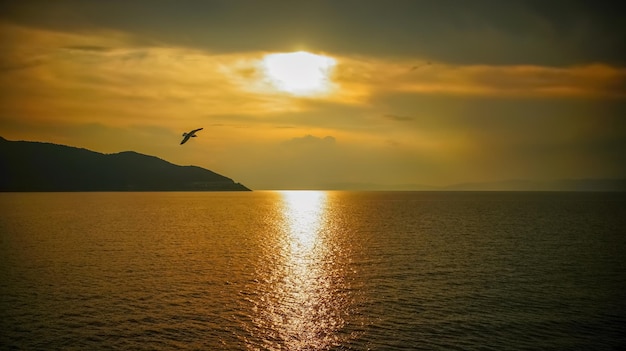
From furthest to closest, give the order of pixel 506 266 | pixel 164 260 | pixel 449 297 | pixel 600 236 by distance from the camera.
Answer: pixel 600 236
pixel 164 260
pixel 506 266
pixel 449 297

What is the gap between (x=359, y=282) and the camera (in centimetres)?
7544

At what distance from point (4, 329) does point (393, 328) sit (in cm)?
4173

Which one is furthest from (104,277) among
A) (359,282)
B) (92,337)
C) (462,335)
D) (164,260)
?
(462,335)

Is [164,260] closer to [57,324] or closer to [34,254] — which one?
[34,254]

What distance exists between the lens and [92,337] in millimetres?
48625

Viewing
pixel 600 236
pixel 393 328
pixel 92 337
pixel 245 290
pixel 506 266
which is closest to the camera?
pixel 92 337

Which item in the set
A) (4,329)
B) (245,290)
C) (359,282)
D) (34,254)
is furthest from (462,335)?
(34,254)

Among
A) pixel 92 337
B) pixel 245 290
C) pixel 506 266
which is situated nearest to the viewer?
pixel 92 337

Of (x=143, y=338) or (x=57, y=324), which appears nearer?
(x=143, y=338)

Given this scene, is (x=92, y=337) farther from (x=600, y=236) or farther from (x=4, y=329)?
(x=600, y=236)

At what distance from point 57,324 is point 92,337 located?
6629mm

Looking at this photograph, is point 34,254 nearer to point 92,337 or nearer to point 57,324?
point 57,324

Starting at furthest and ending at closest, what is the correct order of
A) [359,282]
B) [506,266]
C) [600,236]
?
[600,236], [506,266], [359,282]

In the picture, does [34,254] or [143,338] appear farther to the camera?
[34,254]
